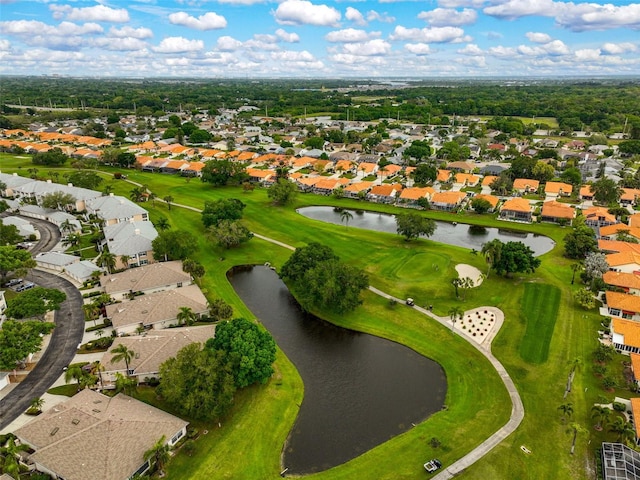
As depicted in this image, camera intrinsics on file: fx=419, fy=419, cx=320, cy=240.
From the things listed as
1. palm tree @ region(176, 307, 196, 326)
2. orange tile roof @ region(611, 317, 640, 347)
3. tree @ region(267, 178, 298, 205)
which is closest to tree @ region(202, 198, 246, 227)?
tree @ region(267, 178, 298, 205)

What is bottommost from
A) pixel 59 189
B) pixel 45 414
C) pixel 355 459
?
pixel 355 459

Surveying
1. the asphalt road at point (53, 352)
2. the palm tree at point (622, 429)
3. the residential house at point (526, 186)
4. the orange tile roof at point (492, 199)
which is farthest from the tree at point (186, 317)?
the residential house at point (526, 186)

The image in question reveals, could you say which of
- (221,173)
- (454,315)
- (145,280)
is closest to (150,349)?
(145,280)

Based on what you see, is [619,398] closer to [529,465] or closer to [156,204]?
[529,465]

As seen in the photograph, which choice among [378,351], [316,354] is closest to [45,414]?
[316,354]

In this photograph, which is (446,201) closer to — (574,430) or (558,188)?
(558,188)

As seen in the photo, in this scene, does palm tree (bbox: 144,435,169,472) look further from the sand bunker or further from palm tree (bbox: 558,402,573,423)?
the sand bunker
